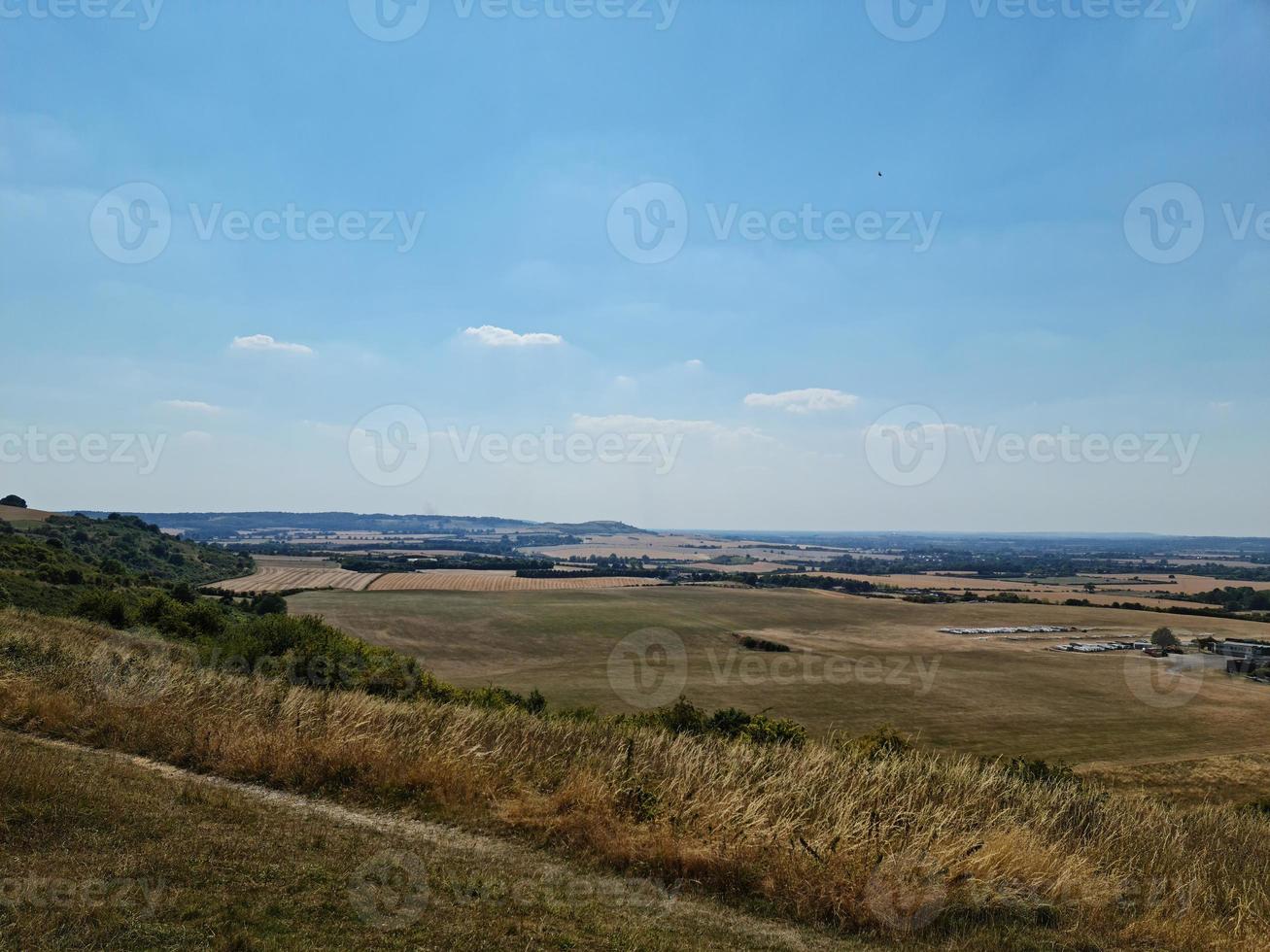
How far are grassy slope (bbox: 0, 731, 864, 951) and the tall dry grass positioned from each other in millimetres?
1009

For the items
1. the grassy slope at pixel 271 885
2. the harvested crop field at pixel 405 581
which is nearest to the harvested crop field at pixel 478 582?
the harvested crop field at pixel 405 581

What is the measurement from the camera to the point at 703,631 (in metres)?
89.1

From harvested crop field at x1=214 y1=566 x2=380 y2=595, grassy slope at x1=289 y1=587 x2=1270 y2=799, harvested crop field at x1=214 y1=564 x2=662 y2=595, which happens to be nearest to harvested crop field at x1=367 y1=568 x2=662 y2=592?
harvested crop field at x1=214 y1=564 x2=662 y2=595

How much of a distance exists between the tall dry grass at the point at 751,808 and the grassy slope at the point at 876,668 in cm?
2981

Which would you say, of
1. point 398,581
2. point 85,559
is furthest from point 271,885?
point 398,581

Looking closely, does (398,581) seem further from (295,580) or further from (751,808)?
(751,808)

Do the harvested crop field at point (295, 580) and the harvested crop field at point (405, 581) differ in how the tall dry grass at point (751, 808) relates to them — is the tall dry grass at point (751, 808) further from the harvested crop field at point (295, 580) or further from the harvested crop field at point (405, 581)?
the harvested crop field at point (405, 581)

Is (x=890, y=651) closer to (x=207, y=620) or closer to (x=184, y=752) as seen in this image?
(x=207, y=620)

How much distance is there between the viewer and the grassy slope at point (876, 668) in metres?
49.0

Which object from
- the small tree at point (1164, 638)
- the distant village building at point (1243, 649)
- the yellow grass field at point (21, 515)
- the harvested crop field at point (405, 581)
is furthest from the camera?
the yellow grass field at point (21, 515)

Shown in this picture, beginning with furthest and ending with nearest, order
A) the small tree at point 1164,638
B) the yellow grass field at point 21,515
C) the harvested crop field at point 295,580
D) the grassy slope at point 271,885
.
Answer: the yellow grass field at point 21,515
the harvested crop field at point 295,580
the small tree at point 1164,638
the grassy slope at point 271,885

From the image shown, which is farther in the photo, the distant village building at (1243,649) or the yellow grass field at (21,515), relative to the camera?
the yellow grass field at (21,515)

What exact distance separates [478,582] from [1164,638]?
9919cm

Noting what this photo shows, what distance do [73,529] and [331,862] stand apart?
139 m
